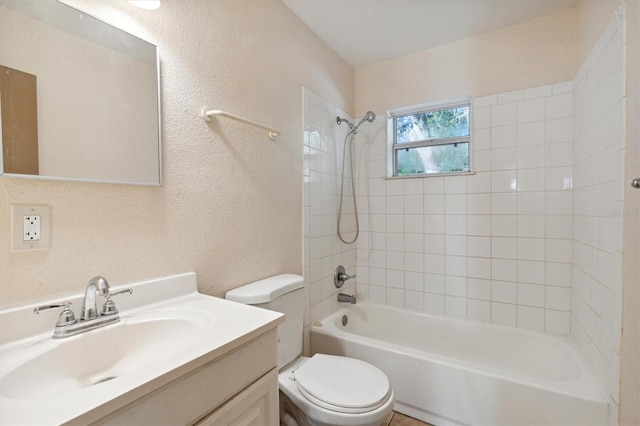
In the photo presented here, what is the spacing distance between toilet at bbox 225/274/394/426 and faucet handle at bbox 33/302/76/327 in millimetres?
567

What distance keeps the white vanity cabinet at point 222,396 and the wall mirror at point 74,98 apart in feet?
2.26

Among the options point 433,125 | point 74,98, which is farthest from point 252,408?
point 433,125

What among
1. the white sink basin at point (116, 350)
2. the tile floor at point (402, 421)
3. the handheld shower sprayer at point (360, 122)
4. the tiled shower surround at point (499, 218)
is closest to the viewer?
the white sink basin at point (116, 350)

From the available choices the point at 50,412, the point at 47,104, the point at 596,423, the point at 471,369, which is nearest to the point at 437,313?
the point at 471,369

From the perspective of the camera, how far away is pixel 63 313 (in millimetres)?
828

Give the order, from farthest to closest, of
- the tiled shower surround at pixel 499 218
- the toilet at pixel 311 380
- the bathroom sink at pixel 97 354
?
the tiled shower surround at pixel 499 218
the toilet at pixel 311 380
the bathroom sink at pixel 97 354

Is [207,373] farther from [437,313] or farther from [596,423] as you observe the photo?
[437,313]

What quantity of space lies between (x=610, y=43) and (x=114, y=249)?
7.20 feet

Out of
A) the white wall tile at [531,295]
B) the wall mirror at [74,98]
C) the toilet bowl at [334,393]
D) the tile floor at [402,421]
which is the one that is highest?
the wall mirror at [74,98]

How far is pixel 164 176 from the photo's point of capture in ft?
3.74

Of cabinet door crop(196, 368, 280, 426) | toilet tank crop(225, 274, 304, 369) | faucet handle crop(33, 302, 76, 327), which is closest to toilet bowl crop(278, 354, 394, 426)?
toilet tank crop(225, 274, 304, 369)

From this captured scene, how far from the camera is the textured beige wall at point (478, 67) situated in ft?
6.19

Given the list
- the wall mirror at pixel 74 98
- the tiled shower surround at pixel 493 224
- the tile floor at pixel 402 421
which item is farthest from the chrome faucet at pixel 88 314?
the tiled shower surround at pixel 493 224

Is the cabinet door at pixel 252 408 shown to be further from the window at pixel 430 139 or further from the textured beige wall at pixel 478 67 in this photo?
the textured beige wall at pixel 478 67
